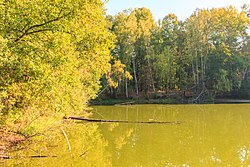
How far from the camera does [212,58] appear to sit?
125 feet

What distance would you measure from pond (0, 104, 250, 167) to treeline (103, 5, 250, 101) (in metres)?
19.5

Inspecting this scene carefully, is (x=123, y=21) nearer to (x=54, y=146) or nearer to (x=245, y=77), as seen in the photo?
(x=245, y=77)

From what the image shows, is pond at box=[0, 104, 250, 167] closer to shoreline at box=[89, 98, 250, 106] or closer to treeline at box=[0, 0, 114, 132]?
treeline at box=[0, 0, 114, 132]

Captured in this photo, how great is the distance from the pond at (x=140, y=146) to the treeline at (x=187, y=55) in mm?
19470

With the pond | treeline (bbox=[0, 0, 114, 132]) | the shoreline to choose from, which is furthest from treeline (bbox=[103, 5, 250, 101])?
treeline (bbox=[0, 0, 114, 132])

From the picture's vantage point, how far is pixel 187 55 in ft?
130

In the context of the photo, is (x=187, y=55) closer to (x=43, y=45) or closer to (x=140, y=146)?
(x=140, y=146)

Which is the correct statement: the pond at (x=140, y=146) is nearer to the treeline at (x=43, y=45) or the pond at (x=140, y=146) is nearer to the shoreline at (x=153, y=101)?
the treeline at (x=43, y=45)

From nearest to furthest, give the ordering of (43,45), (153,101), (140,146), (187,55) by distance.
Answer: (43,45), (140,146), (153,101), (187,55)

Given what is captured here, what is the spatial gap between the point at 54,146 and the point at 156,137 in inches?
191

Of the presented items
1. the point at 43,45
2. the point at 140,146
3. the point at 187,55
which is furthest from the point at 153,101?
the point at 43,45

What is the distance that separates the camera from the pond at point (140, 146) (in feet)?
32.0

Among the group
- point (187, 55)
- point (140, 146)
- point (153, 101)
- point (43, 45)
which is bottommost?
point (140, 146)

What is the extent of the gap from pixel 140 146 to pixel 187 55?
95.6ft
